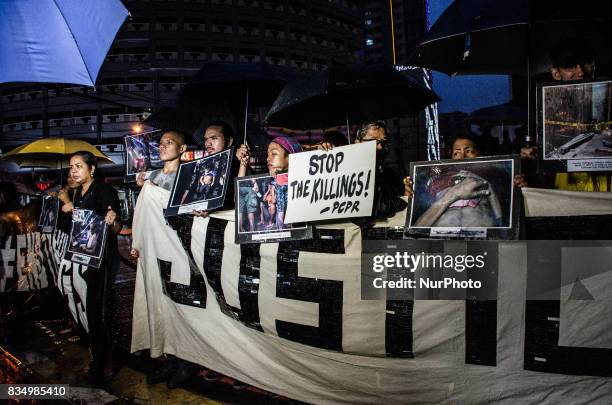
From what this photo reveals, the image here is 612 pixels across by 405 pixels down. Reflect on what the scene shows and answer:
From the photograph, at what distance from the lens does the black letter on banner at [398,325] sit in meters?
2.45

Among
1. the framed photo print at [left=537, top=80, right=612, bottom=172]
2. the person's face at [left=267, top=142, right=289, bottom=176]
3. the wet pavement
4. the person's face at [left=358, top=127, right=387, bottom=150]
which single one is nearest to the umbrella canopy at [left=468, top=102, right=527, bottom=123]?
the person's face at [left=358, top=127, right=387, bottom=150]

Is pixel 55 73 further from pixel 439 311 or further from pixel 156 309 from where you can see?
pixel 439 311

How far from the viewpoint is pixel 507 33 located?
158 inches

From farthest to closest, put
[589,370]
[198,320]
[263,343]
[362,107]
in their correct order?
[362,107] < [198,320] < [263,343] < [589,370]

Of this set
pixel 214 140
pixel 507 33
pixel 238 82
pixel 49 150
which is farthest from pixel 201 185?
pixel 49 150

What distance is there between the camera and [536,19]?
2713 millimetres

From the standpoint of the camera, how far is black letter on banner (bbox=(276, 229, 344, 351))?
8.73 ft

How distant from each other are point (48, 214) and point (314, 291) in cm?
406

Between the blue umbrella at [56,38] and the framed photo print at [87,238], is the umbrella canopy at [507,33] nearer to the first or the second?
the blue umbrella at [56,38]

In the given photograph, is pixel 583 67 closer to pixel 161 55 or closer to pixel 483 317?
pixel 483 317

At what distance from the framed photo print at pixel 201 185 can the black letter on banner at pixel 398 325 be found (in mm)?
1415

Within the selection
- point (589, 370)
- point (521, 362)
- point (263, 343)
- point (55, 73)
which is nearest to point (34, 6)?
point (55, 73)

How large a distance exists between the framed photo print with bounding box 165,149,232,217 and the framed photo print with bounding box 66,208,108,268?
0.70m

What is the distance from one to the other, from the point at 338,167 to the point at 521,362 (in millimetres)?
1589
